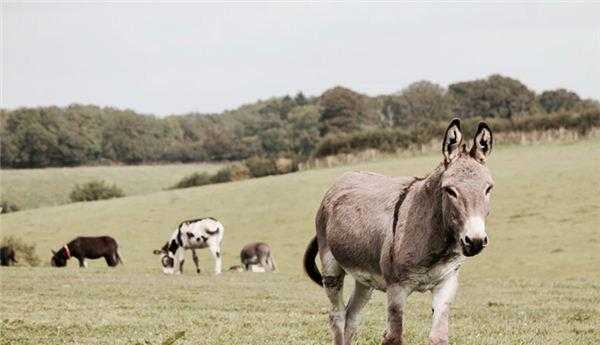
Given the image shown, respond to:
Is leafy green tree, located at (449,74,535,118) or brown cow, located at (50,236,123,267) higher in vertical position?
leafy green tree, located at (449,74,535,118)

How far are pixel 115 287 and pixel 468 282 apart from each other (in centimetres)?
1169

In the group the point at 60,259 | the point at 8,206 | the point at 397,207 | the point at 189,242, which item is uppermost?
the point at 397,207

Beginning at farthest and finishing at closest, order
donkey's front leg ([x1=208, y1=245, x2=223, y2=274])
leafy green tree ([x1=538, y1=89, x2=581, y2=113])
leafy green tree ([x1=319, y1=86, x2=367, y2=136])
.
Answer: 1. leafy green tree ([x1=538, y1=89, x2=581, y2=113])
2. leafy green tree ([x1=319, y1=86, x2=367, y2=136])
3. donkey's front leg ([x1=208, y1=245, x2=223, y2=274])

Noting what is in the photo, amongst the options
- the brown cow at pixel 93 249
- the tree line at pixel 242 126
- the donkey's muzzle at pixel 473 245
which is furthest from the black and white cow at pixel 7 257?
the tree line at pixel 242 126

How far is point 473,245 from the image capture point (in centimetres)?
919

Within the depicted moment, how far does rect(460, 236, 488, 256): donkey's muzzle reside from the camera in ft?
29.9

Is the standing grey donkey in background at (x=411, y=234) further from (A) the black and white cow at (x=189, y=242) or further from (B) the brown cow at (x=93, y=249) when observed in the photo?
(B) the brown cow at (x=93, y=249)

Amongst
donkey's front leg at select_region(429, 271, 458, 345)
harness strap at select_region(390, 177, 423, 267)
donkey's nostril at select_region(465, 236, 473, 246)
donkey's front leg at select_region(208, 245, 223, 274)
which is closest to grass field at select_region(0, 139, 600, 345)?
donkey's front leg at select_region(208, 245, 223, 274)

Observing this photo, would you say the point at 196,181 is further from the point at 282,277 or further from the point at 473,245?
the point at 473,245

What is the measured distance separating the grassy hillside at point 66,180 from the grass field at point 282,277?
70.0 feet

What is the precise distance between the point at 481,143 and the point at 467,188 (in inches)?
30.7

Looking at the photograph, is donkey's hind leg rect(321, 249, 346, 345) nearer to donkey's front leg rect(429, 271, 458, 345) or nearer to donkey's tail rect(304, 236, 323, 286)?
donkey's tail rect(304, 236, 323, 286)

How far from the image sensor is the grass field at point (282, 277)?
17141mm

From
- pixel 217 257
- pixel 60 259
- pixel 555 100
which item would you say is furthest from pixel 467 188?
pixel 555 100
